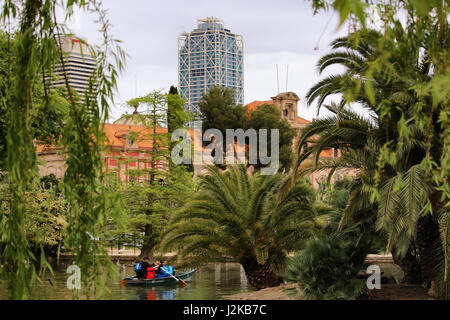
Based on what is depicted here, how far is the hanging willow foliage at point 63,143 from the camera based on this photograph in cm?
560

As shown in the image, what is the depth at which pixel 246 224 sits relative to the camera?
18.9 m

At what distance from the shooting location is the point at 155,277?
2597cm

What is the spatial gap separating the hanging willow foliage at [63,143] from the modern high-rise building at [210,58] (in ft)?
448

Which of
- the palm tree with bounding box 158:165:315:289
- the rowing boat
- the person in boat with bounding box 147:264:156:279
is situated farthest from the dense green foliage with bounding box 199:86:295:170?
the palm tree with bounding box 158:165:315:289

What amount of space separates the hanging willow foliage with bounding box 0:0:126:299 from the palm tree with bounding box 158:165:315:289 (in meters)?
12.8

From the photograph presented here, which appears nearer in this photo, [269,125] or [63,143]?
[63,143]

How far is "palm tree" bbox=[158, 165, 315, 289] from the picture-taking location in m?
18.7

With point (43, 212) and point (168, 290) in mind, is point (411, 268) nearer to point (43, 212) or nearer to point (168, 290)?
point (168, 290)

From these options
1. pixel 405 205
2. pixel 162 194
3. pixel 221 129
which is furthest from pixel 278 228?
pixel 221 129

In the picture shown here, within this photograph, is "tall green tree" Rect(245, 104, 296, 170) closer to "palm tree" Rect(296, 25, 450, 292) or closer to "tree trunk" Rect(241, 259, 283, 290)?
"tree trunk" Rect(241, 259, 283, 290)

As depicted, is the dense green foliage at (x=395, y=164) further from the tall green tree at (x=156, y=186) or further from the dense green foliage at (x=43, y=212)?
the tall green tree at (x=156, y=186)

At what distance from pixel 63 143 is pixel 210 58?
14125 centimetres

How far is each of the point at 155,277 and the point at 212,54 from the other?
122305mm

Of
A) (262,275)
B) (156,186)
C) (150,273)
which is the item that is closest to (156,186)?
(156,186)
